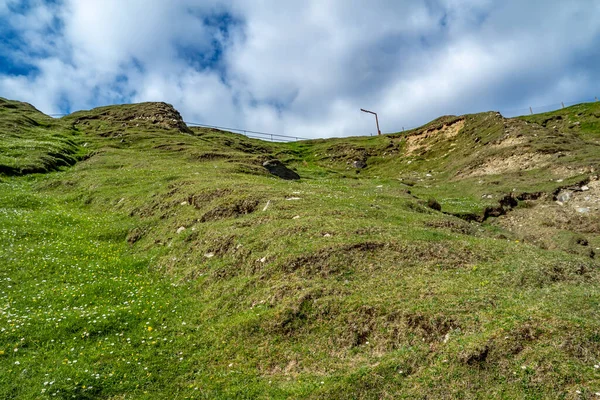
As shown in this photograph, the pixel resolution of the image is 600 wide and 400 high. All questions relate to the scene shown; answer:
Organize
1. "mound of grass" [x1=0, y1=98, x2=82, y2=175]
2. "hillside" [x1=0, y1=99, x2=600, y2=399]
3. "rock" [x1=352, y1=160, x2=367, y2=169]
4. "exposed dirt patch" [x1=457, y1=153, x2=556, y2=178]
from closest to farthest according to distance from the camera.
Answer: "hillside" [x1=0, y1=99, x2=600, y2=399]
"exposed dirt patch" [x1=457, y1=153, x2=556, y2=178]
"mound of grass" [x1=0, y1=98, x2=82, y2=175]
"rock" [x1=352, y1=160, x2=367, y2=169]

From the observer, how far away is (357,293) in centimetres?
1413

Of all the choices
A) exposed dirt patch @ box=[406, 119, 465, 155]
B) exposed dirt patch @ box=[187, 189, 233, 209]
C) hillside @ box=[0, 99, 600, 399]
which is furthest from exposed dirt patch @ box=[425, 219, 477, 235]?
exposed dirt patch @ box=[406, 119, 465, 155]

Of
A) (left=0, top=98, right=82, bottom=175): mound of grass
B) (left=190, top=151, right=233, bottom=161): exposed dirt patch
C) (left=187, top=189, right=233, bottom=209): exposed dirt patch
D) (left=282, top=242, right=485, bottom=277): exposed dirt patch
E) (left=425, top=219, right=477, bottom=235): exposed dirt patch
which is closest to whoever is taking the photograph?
(left=282, top=242, right=485, bottom=277): exposed dirt patch

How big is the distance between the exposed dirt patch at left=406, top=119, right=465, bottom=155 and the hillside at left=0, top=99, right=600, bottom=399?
122 feet

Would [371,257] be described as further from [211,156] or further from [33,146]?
[33,146]

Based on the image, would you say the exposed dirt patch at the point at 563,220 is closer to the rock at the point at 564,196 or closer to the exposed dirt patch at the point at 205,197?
the rock at the point at 564,196

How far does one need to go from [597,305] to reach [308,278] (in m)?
9.73

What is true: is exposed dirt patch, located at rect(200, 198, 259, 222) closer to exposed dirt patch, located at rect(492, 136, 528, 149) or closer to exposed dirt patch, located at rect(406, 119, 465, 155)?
exposed dirt patch, located at rect(492, 136, 528, 149)

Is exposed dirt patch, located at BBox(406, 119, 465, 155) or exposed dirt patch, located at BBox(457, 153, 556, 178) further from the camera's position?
exposed dirt patch, located at BBox(406, 119, 465, 155)

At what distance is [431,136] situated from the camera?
7381 cm

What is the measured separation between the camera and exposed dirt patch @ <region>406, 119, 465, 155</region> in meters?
70.0

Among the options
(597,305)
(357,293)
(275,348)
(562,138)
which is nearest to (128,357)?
(275,348)

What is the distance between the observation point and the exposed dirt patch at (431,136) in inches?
2756

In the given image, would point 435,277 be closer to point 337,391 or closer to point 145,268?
point 337,391
